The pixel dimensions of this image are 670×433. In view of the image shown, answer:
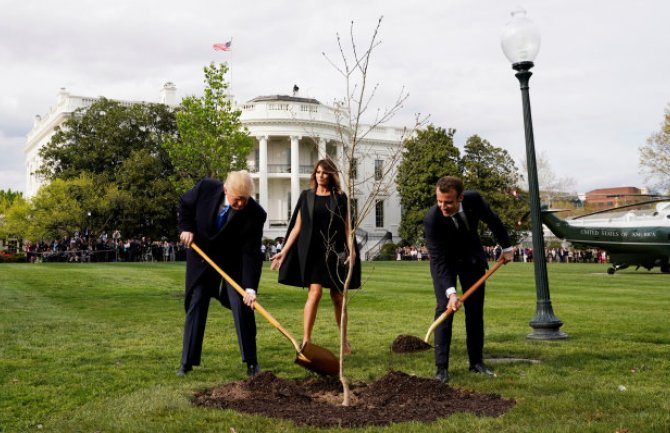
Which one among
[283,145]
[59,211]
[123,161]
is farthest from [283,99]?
[59,211]

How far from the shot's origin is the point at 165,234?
5131cm

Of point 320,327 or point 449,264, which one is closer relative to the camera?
point 449,264

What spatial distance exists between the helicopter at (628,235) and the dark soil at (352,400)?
23.1 meters

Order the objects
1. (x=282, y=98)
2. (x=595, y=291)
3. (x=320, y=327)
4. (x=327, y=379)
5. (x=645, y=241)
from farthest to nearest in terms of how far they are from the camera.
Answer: (x=282, y=98)
(x=645, y=241)
(x=595, y=291)
(x=320, y=327)
(x=327, y=379)

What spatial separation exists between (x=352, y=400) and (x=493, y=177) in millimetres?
56213

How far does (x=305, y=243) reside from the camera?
24.0ft

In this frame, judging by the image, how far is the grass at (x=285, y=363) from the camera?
4785mm

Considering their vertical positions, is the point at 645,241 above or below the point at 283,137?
below

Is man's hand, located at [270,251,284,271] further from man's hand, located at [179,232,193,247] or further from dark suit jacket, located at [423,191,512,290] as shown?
dark suit jacket, located at [423,191,512,290]

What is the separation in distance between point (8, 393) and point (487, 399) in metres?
3.85

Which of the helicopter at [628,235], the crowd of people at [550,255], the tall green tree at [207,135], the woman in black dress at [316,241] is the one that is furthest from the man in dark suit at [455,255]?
the crowd of people at [550,255]

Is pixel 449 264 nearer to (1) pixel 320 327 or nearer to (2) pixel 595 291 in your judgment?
(1) pixel 320 327

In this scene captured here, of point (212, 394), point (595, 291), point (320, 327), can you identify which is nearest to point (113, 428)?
point (212, 394)

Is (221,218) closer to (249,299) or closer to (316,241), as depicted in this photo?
(249,299)
